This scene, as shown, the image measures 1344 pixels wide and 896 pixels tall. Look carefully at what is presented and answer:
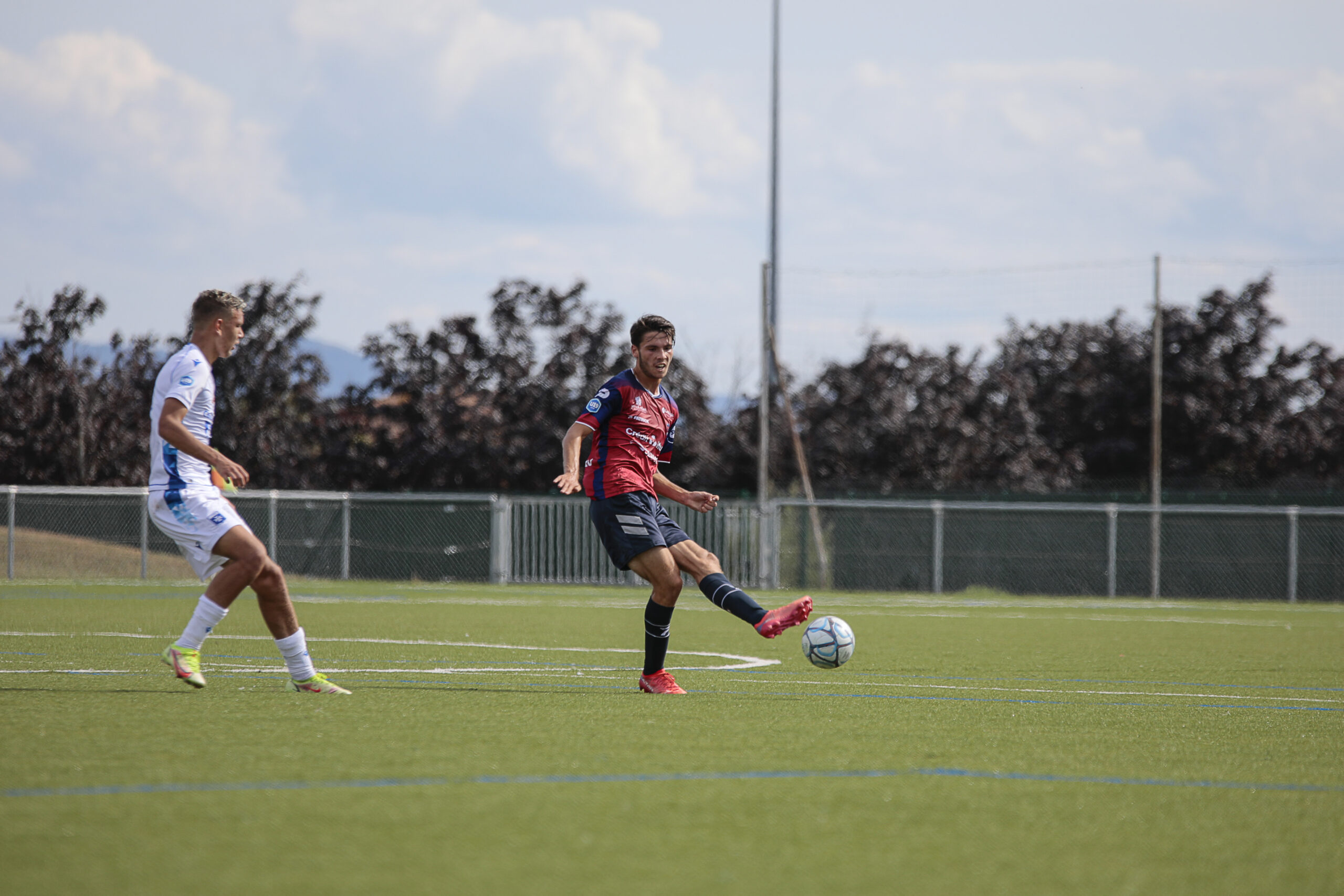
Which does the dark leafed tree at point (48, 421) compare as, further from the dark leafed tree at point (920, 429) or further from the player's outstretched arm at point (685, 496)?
the player's outstretched arm at point (685, 496)

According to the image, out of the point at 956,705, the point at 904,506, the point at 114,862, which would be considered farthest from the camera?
the point at 904,506

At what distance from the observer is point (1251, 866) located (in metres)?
3.96

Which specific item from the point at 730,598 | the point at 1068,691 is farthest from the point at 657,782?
the point at 1068,691

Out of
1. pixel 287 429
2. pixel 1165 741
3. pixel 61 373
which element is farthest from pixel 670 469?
pixel 1165 741

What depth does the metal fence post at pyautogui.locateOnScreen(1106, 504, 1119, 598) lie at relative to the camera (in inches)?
1060

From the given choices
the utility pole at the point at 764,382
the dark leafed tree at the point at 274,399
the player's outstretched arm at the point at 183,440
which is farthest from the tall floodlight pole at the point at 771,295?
the player's outstretched arm at the point at 183,440

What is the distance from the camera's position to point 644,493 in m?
8.72

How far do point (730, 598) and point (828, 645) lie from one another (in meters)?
0.80

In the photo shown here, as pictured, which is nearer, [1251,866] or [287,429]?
[1251,866]

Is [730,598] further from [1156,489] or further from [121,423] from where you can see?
[121,423]

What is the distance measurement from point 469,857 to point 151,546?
85.5ft

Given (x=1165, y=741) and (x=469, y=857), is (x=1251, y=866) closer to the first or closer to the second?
(x=469, y=857)

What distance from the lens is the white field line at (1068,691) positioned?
344 inches

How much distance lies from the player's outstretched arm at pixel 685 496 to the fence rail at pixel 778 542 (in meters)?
18.5
